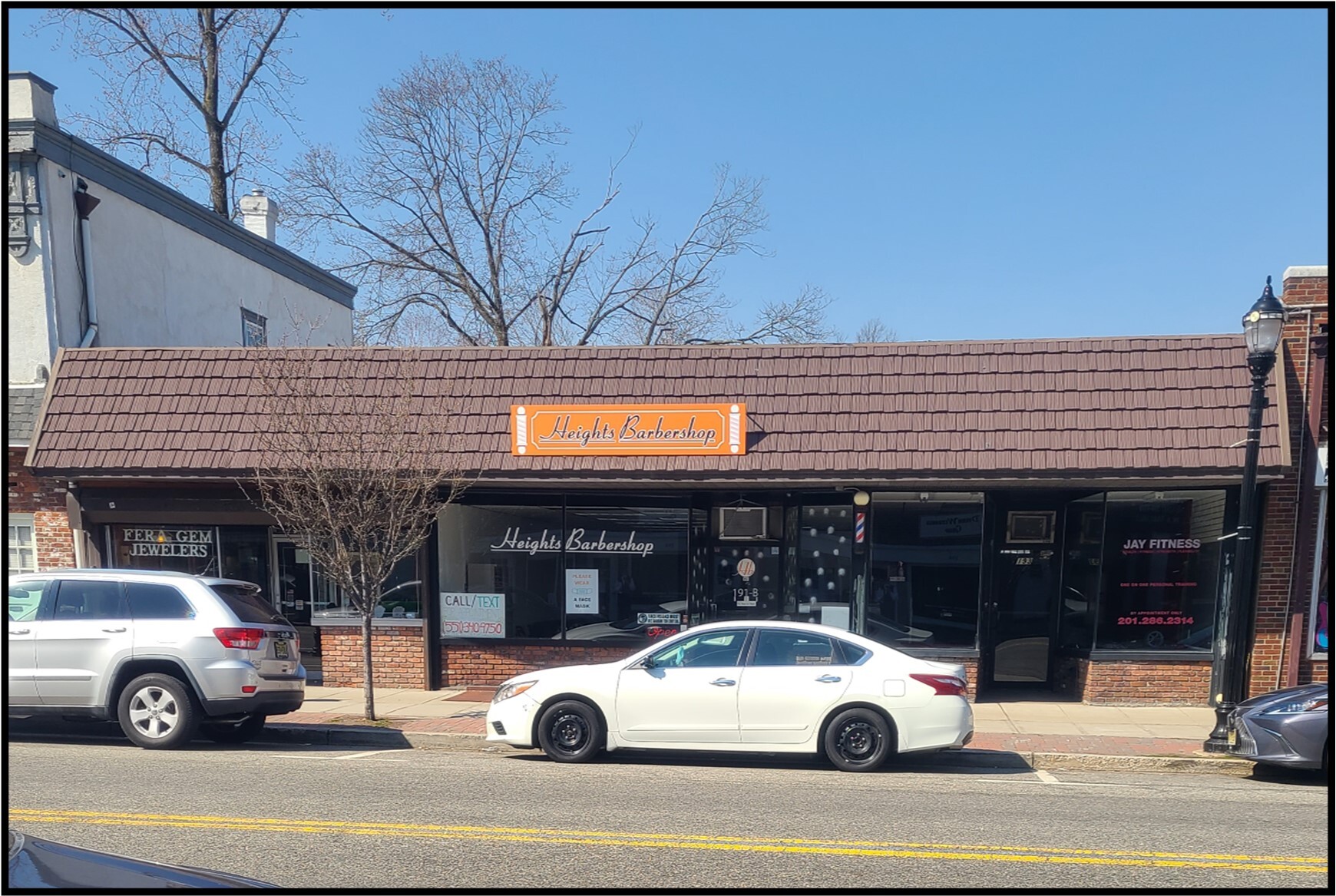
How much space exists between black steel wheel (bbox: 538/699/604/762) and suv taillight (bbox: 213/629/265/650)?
2912 mm

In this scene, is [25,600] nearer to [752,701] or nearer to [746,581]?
[752,701]

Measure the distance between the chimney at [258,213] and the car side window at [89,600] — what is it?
1388cm

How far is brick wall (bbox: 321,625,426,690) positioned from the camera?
13.8 metres

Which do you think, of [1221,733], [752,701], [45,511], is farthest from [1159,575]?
[45,511]

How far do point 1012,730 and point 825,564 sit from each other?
327 cm

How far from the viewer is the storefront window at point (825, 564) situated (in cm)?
1346

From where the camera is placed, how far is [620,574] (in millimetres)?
13711

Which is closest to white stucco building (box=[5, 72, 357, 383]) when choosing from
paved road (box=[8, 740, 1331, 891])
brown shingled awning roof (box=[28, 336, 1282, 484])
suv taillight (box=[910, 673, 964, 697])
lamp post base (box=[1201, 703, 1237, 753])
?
brown shingled awning roof (box=[28, 336, 1282, 484])

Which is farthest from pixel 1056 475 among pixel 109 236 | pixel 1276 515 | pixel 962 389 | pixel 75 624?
pixel 109 236

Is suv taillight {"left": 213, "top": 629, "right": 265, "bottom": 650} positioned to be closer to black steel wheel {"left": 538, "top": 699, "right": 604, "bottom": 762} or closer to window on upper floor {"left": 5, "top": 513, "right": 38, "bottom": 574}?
black steel wheel {"left": 538, "top": 699, "right": 604, "bottom": 762}

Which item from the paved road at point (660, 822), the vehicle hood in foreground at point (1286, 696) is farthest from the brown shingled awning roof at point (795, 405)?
the paved road at point (660, 822)

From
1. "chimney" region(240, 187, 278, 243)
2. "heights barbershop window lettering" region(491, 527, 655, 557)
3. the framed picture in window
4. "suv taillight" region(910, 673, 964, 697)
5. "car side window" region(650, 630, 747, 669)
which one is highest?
"chimney" region(240, 187, 278, 243)

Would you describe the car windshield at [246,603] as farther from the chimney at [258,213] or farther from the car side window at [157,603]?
the chimney at [258,213]

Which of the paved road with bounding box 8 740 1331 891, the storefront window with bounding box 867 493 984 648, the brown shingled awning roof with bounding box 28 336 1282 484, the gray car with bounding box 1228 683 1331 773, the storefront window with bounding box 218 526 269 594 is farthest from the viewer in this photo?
the storefront window with bounding box 218 526 269 594
